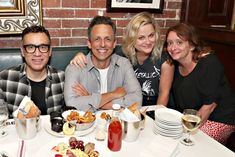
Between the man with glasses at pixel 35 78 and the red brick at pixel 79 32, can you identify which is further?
the red brick at pixel 79 32

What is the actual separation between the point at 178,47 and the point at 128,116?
88cm

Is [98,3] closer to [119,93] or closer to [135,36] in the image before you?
[135,36]

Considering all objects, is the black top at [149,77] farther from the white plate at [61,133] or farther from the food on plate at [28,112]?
the food on plate at [28,112]

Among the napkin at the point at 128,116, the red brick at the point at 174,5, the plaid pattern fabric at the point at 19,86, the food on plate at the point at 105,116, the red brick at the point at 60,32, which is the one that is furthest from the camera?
the red brick at the point at 174,5

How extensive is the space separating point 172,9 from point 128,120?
183 centimetres

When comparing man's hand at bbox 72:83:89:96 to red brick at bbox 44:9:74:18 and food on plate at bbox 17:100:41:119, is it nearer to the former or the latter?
food on plate at bbox 17:100:41:119

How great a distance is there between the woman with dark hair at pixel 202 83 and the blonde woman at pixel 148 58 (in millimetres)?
108

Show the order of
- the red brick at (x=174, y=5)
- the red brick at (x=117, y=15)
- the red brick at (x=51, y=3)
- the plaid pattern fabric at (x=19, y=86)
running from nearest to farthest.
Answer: the plaid pattern fabric at (x=19, y=86), the red brick at (x=51, y=3), the red brick at (x=117, y=15), the red brick at (x=174, y=5)

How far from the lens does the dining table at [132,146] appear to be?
1133 mm

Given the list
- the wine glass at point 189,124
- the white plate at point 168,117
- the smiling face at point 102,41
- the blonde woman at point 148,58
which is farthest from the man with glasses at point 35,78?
the wine glass at point 189,124

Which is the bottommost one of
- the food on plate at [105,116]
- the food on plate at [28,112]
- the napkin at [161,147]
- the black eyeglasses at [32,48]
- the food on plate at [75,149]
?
the napkin at [161,147]

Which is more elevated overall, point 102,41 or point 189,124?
point 102,41

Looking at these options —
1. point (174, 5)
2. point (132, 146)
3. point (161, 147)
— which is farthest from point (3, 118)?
point (174, 5)

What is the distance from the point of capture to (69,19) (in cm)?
238
